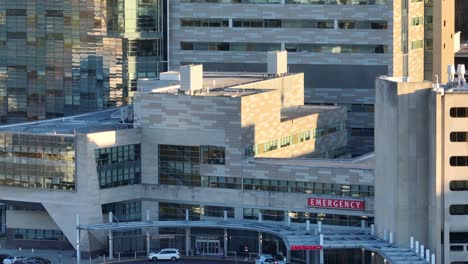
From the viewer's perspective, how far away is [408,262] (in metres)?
198

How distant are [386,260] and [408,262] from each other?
97.6 inches

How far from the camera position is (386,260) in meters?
200
